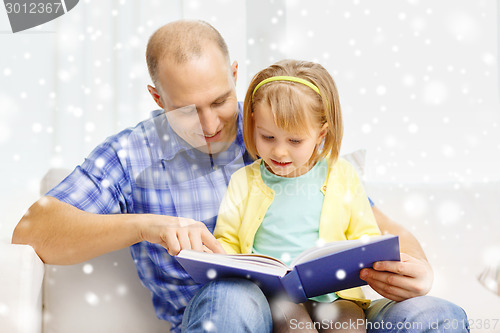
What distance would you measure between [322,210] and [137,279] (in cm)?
55

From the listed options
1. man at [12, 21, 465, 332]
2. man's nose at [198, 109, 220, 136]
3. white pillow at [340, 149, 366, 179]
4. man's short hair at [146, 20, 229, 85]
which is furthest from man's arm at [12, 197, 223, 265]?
white pillow at [340, 149, 366, 179]

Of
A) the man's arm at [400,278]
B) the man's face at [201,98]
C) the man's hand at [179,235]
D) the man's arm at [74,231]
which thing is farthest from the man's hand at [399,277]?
the man's face at [201,98]

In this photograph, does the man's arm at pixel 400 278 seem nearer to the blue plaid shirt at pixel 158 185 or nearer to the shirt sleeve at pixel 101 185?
the blue plaid shirt at pixel 158 185

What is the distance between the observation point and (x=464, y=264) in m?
1.39

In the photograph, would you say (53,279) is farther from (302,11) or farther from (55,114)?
(302,11)

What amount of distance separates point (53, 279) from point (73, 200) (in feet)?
0.96

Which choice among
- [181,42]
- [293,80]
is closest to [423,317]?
[293,80]

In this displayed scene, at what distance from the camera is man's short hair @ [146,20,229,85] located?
1.20 metres

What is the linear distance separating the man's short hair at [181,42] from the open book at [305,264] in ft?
1.76

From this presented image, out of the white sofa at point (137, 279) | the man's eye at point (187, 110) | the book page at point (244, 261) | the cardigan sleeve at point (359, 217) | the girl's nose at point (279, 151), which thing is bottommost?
the white sofa at point (137, 279)

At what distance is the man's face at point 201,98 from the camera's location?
1187mm

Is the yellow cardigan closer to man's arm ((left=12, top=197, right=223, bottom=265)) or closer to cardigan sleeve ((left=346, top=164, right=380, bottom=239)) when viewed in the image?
cardigan sleeve ((left=346, top=164, right=380, bottom=239))

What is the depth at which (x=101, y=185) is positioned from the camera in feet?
3.86

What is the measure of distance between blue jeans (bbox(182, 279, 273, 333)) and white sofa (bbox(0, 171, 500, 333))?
402 millimetres
